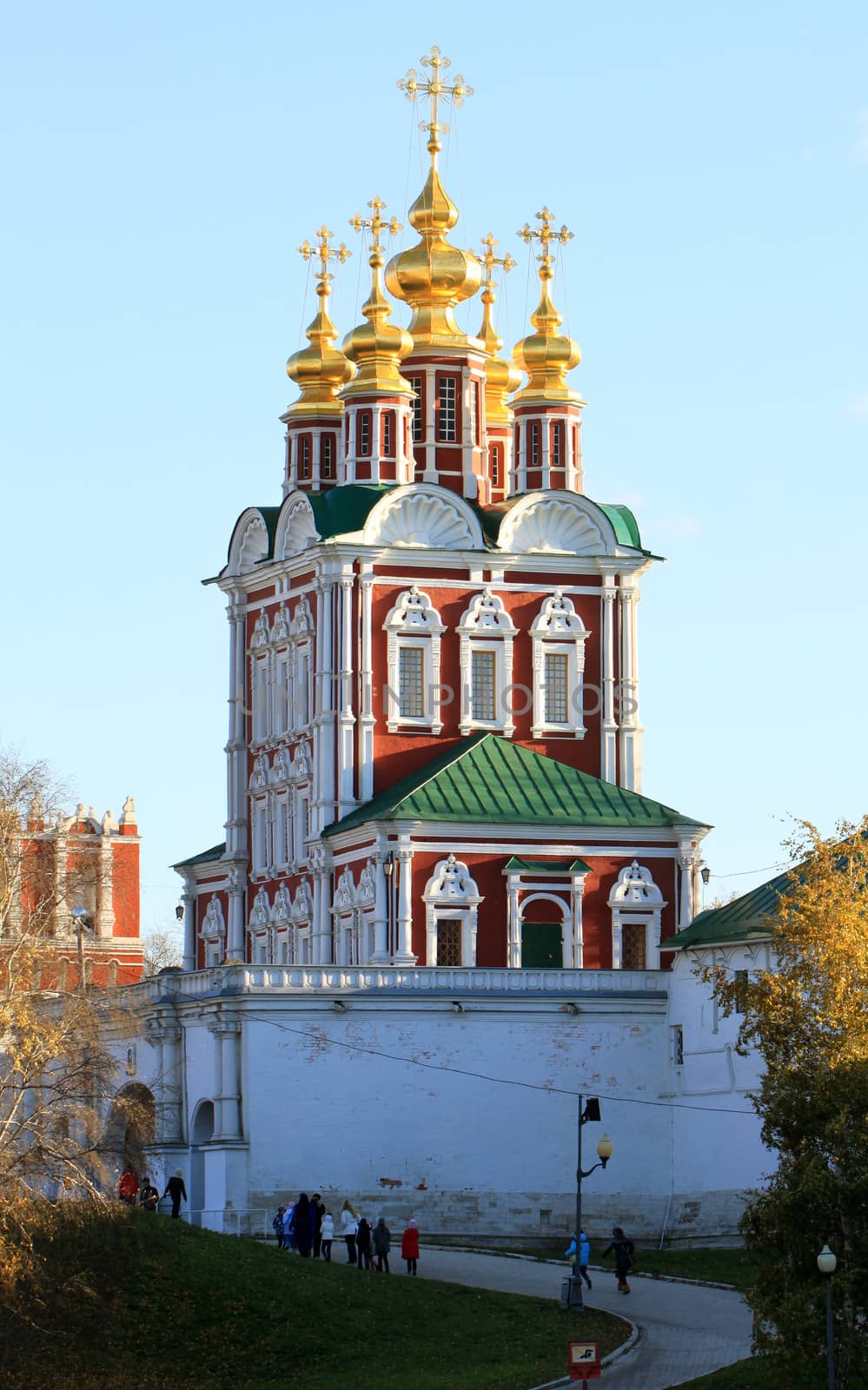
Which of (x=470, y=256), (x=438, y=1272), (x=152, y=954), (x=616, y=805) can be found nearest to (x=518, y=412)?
(x=470, y=256)

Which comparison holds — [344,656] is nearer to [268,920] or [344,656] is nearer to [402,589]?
[402,589]

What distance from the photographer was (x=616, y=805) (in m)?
64.8

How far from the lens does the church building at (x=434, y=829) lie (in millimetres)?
56750

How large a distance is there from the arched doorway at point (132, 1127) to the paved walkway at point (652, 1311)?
441 cm

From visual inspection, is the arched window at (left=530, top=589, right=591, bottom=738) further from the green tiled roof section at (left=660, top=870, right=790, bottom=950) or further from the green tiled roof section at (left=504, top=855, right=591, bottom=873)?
the green tiled roof section at (left=660, top=870, right=790, bottom=950)

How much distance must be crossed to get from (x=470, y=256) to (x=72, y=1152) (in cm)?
2974

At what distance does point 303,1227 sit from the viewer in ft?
168

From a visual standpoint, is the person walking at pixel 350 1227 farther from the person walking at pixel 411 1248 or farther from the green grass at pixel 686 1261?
the green grass at pixel 686 1261

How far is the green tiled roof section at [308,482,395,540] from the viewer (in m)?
66.2

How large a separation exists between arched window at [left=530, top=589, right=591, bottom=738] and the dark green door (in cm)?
512

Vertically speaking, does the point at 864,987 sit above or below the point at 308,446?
below

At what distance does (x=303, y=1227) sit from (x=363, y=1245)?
3.65 ft

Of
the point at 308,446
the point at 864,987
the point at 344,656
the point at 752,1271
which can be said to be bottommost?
the point at 752,1271

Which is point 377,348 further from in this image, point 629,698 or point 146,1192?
point 146,1192
